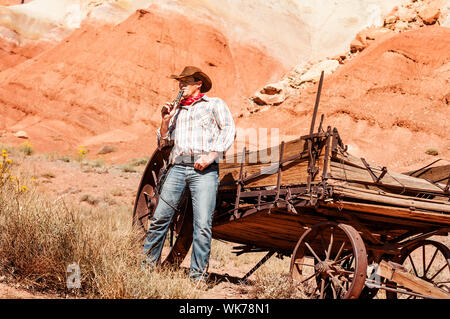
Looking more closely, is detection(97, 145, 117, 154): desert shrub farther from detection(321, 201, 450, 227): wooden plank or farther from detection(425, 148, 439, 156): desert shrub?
detection(321, 201, 450, 227): wooden plank

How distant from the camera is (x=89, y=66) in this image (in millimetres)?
36469

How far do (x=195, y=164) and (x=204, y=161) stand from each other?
9 centimetres

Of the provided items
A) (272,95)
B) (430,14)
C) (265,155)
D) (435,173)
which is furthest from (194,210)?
(430,14)

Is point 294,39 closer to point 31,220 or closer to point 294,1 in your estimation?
point 294,1

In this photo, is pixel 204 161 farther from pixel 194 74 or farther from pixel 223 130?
pixel 194 74

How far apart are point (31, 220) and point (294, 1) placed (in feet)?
181

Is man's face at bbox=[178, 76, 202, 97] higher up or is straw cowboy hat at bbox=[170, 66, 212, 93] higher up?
straw cowboy hat at bbox=[170, 66, 212, 93]

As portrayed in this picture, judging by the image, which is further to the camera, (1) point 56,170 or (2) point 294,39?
(2) point 294,39

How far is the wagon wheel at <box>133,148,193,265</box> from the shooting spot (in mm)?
4617

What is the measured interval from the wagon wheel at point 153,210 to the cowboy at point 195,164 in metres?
0.24

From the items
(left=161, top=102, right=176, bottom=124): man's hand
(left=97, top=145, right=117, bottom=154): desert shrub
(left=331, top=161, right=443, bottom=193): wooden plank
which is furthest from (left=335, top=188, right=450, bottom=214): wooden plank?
(left=97, top=145, right=117, bottom=154): desert shrub

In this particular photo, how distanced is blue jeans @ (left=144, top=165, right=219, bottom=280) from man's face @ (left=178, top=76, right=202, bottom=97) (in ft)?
2.39

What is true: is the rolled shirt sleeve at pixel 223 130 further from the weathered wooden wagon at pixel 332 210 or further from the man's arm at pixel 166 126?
the man's arm at pixel 166 126
